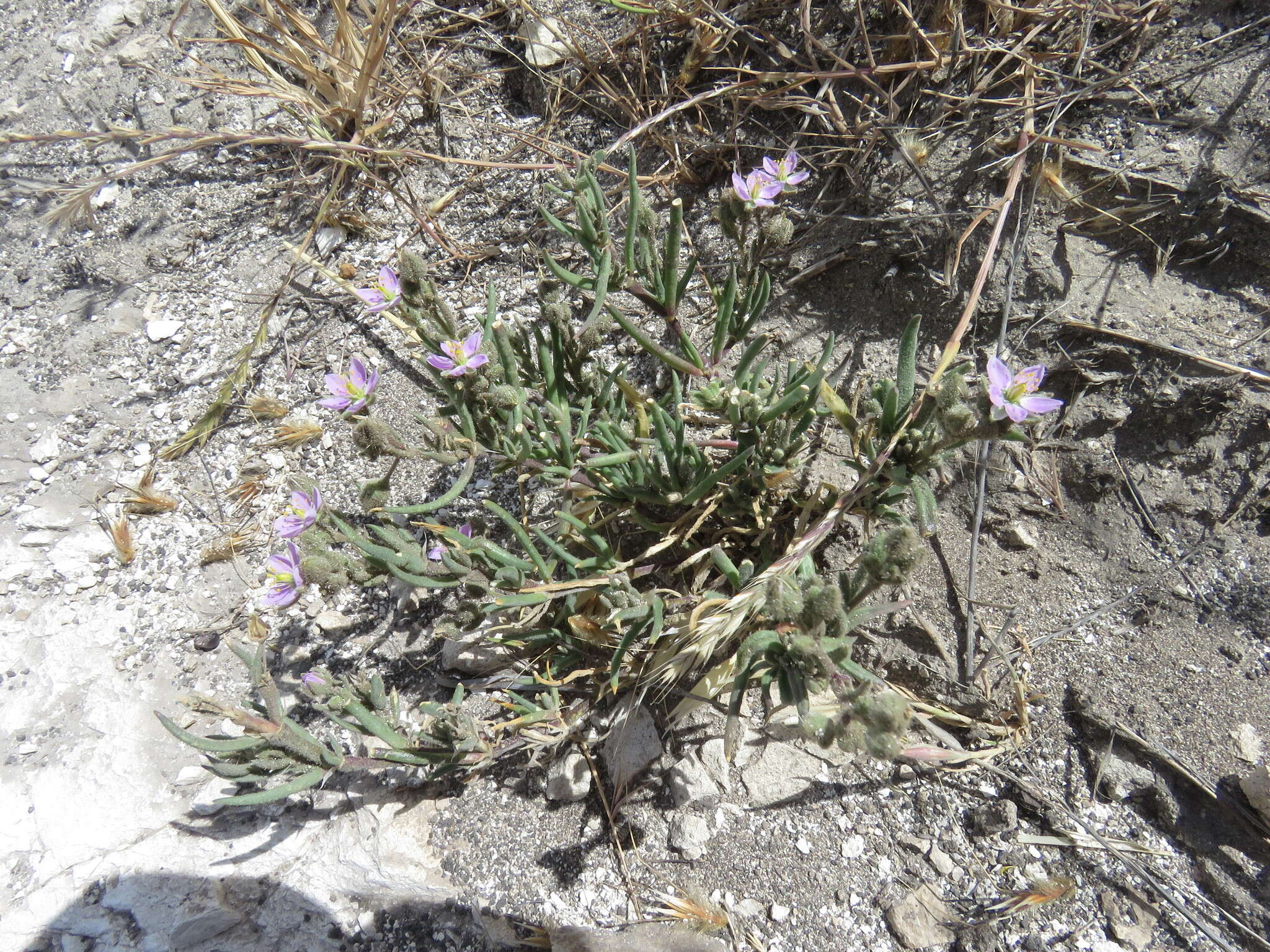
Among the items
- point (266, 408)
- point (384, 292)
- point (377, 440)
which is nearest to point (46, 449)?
point (266, 408)

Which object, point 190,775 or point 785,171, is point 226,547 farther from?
point 785,171

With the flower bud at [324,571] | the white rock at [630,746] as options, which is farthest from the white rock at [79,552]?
the white rock at [630,746]

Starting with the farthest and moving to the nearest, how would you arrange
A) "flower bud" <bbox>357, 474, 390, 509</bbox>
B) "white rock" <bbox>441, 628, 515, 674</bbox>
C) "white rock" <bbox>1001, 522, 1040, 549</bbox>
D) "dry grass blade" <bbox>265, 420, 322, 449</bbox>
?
"dry grass blade" <bbox>265, 420, 322, 449</bbox> → "white rock" <bbox>441, 628, 515, 674</bbox> → "white rock" <bbox>1001, 522, 1040, 549</bbox> → "flower bud" <bbox>357, 474, 390, 509</bbox>

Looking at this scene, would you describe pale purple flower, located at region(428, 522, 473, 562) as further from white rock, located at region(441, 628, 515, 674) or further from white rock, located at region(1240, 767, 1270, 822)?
white rock, located at region(1240, 767, 1270, 822)

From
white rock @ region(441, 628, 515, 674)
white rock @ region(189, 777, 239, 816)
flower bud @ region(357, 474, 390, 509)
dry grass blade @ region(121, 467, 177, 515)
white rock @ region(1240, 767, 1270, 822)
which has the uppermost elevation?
flower bud @ region(357, 474, 390, 509)

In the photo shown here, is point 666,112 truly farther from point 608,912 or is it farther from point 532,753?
point 608,912

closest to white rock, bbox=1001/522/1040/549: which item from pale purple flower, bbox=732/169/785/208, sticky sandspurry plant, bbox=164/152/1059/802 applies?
sticky sandspurry plant, bbox=164/152/1059/802

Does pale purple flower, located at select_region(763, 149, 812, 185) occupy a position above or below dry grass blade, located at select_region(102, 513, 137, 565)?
above
